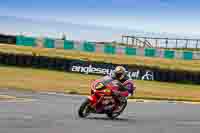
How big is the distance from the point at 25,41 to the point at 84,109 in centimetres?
4031

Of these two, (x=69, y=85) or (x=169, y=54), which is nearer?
(x=69, y=85)

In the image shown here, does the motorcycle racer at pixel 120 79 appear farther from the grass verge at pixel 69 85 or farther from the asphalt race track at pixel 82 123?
the grass verge at pixel 69 85

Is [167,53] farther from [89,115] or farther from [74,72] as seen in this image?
[89,115]

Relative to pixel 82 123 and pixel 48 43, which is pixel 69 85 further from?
pixel 48 43

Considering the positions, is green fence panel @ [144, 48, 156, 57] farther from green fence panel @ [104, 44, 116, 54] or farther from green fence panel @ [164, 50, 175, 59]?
green fence panel @ [104, 44, 116, 54]

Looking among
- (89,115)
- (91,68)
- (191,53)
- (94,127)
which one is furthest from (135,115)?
(191,53)

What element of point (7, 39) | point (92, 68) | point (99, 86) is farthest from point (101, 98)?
point (7, 39)

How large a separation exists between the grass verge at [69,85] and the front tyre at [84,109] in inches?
542

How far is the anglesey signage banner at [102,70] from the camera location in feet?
127

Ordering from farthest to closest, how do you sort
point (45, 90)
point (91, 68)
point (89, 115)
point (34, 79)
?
point (91, 68) < point (34, 79) < point (45, 90) < point (89, 115)

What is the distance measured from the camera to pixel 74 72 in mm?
39531

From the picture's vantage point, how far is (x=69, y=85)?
1303 inches

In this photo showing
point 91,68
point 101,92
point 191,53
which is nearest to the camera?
point 101,92

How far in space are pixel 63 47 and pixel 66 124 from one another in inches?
1681
